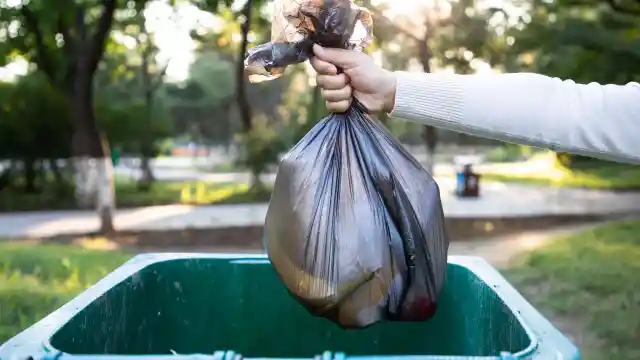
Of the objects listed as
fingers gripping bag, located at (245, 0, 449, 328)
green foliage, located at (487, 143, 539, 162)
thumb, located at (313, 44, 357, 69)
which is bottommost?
green foliage, located at (487, 143, 539, 162)

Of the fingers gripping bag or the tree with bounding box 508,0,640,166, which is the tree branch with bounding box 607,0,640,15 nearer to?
the tree with bounding box 508,0,640,166

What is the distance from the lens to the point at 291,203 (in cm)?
166

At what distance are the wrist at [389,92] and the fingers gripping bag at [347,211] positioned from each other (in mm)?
225

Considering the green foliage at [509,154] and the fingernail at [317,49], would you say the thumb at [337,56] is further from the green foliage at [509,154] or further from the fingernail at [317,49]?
the green foliage at [509,154]

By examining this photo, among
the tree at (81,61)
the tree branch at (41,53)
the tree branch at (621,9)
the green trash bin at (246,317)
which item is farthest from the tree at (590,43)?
the tree branch at (41,53)

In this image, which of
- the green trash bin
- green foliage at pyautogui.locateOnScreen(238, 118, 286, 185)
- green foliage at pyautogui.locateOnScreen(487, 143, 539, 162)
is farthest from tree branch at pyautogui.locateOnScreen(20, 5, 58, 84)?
green foliage at pyautogui.locateOnScreen(487, 143, 539, 162)

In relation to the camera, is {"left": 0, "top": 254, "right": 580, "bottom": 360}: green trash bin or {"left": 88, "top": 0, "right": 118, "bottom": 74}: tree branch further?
{"left": 88, "top": 0, "right": 118, "bottom": 74}: tree branch

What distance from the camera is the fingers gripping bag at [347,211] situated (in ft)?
5.34

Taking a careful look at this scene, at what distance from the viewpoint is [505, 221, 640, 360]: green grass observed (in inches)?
188

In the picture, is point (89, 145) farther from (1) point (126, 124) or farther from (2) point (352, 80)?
(2) point (352, 80)

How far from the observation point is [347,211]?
5.45ft

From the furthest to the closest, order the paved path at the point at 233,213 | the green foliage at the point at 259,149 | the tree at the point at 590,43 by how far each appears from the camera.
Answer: the green foliage at the point at 259,149
the paved path at the point at 233,213
the tree at the point at 590,43

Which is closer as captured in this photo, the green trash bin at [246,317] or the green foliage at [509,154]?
the green trash bin at [246,317]

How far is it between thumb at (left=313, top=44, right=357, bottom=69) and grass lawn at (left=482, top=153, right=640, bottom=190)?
56.3ft
